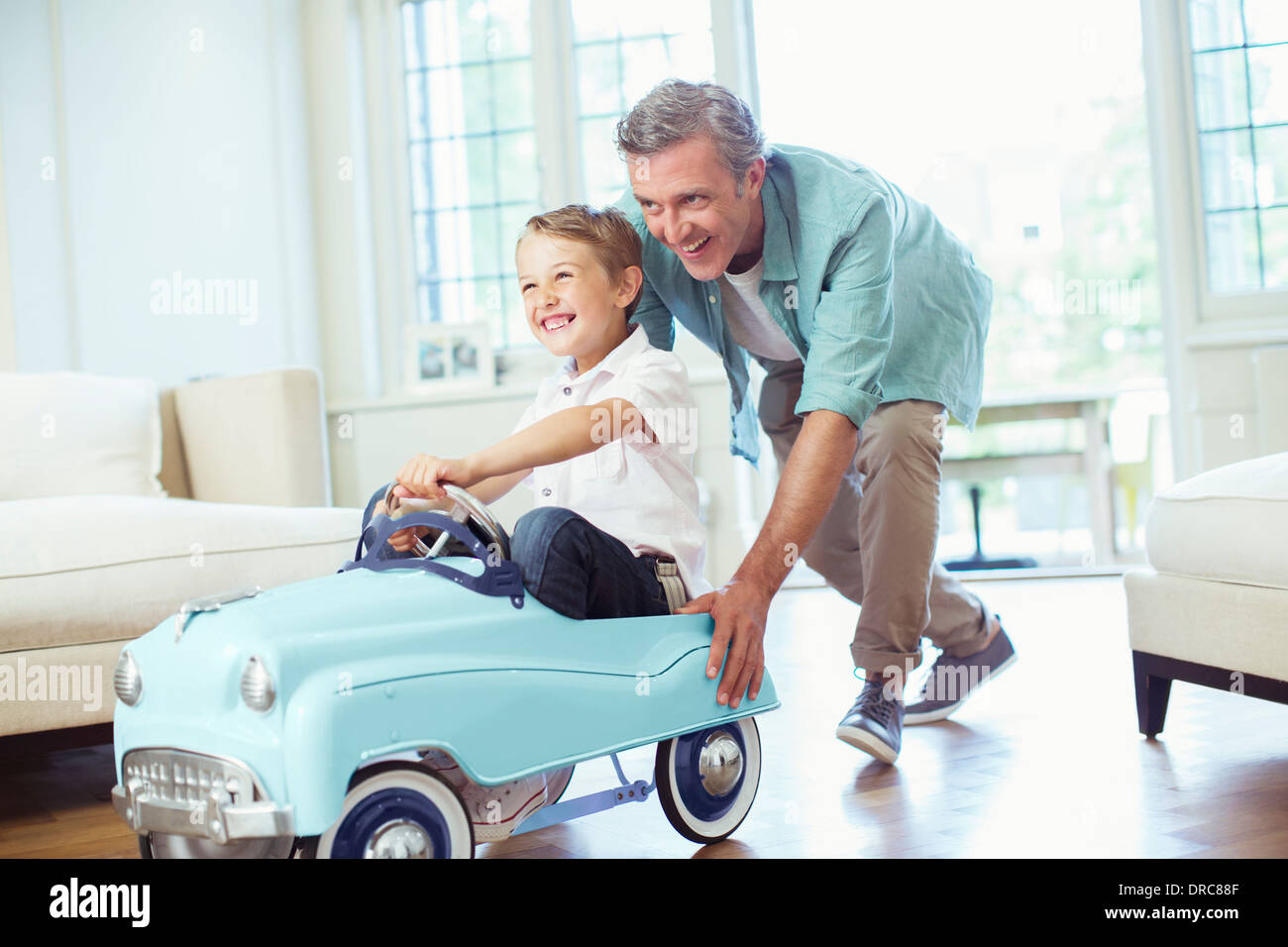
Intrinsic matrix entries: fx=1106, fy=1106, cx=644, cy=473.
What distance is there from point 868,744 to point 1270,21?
3434mm

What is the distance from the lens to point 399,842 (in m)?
0.93

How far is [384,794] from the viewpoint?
36.5 inches

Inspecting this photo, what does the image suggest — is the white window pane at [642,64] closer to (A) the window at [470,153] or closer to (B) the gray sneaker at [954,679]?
(A) the window at [470,153]

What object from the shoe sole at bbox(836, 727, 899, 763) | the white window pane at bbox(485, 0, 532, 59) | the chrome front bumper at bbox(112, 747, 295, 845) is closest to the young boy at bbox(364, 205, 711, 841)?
the chrome front bumper at bbox(112, 747, 295, 845)

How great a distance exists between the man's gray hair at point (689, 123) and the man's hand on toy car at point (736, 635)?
535 millimetres

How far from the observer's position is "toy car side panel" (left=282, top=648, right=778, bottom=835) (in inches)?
34.0

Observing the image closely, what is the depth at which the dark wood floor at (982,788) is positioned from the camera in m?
1.22

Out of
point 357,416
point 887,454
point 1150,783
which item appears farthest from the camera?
point 357,416

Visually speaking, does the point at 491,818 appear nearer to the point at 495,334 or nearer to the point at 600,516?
the point at 600,516

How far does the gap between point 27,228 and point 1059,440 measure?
5.78m

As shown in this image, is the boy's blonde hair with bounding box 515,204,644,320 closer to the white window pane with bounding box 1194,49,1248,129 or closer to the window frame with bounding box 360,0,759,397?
the window frame with bounding box 360,0,759,397

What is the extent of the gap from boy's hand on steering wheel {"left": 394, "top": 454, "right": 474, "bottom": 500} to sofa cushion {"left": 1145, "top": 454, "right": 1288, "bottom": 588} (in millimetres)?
1031

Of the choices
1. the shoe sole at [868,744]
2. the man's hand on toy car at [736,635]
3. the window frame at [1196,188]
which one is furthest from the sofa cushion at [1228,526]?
the window frame at [1196,188]

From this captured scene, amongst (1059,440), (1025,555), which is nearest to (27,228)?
(1025,555)
